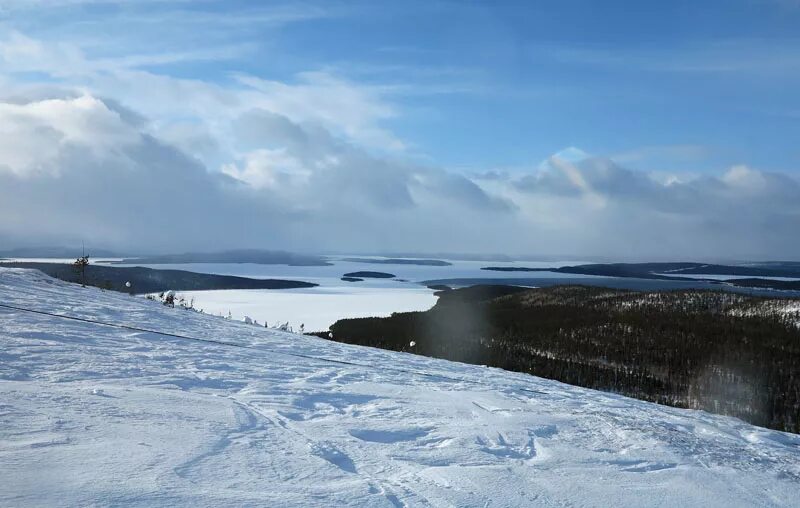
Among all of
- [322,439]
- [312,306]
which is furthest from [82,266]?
[312,306]

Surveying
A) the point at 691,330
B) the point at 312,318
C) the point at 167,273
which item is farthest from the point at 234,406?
the point at 167,273

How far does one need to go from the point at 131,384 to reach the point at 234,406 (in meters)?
1.49

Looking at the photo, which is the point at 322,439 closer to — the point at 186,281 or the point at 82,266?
the point at 82,266

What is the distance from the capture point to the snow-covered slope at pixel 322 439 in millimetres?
3512

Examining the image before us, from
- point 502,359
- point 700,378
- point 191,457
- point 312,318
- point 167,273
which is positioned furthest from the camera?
point 167,273

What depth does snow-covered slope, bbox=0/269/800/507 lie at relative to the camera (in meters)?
3.51

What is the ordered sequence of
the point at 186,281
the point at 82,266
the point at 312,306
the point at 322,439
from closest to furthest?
the point at 322,439, the point at 82,266, the point at 312,306, the point at 186,281

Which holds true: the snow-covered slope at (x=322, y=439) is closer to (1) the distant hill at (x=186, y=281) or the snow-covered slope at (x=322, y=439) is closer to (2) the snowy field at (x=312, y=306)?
(2) the snowy field at (x=312, y=306)

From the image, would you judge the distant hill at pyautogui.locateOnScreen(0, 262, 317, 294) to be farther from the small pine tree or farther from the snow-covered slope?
the snow-covered slope

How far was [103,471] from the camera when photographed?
135 inches

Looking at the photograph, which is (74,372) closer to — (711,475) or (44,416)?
(44,416)

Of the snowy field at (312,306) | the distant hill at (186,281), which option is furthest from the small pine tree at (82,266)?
the distant hill at (186,281)

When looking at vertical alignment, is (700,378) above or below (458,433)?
below

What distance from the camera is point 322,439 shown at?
4781 millimetres
